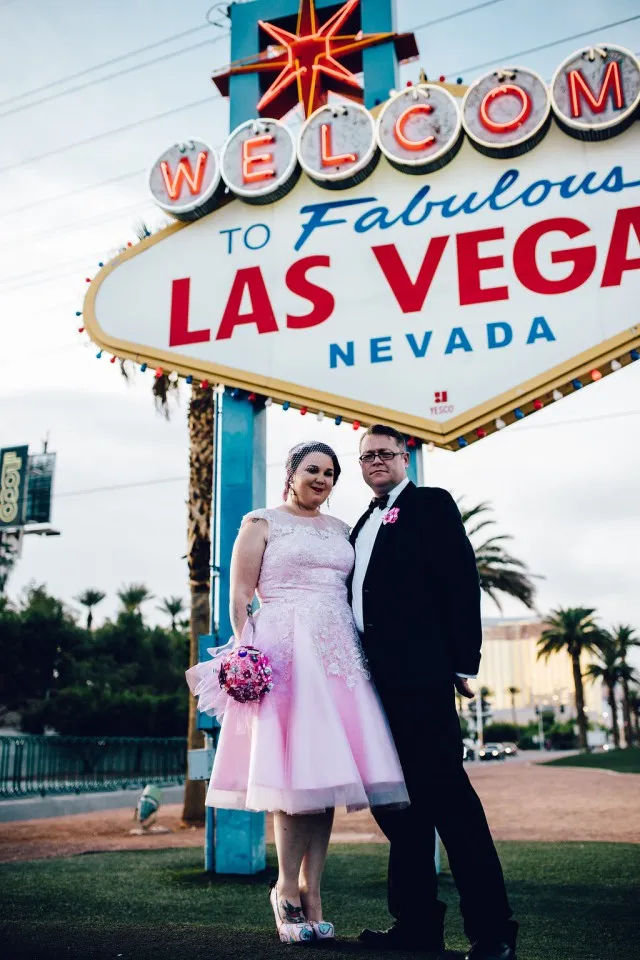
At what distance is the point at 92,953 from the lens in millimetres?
3318

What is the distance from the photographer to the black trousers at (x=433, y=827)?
3.21 m

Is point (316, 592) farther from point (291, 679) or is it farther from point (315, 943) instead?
point (315, 943)

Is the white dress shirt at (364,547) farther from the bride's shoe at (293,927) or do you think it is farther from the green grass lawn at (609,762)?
the green grass lawn at (609,762)

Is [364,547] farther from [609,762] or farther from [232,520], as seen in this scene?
[609,762]

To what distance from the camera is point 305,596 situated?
3.79m

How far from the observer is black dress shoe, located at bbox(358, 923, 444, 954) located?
3389 millimetres

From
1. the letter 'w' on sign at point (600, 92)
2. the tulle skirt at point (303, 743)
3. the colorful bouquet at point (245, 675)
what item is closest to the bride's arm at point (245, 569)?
the tulle skirt at point (303, 743)

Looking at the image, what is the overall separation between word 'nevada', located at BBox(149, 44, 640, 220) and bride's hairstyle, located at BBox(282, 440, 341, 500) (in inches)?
166

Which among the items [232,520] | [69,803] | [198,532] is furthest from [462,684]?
[69,803]

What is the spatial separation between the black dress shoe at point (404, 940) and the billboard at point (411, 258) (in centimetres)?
382

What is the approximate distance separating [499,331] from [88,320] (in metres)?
3.78

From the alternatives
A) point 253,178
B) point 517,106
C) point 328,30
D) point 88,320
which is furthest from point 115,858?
point 328,30

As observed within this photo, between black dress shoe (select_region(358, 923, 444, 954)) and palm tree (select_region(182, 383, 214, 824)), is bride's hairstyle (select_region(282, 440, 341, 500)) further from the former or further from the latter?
palm tree (select_region(182, 383, 214, 824))

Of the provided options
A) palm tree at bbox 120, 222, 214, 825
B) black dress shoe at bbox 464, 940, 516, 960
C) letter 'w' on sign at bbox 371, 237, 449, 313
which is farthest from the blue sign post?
black dress shoe at bbox 464, 940, 516, 960
